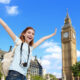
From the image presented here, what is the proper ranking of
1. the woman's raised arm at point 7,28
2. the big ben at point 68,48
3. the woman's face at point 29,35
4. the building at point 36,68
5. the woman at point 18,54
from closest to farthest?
the woman at point 18,54, the woman's raised arm at point 7,28, the woman's face at point 29,35, the big ben at point 68,48, the building at point 36,68

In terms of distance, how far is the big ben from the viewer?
72.9 meters

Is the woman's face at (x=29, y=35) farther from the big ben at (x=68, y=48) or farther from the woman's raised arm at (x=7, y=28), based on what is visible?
the big ben at (x=68, y=48)

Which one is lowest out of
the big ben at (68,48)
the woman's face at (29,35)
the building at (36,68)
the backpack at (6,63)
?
the backpack at (6,63)

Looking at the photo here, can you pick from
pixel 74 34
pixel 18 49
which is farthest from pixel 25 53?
pixel 74 34

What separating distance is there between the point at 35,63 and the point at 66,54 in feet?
55.1

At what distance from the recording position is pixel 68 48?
76500 mm

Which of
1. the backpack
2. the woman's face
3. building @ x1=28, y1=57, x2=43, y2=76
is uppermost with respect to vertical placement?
building @ x1=28, y1=57, x2=43, y2=76

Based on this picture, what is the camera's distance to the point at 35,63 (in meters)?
85.4

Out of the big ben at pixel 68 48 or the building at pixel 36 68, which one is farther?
the building at pixel 36 68

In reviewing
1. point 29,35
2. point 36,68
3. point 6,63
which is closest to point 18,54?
point 6,63

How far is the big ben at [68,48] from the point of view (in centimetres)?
7288

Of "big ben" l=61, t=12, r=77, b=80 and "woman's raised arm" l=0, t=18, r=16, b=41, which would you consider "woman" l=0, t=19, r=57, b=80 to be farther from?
"big ben" l=61, t=12, r=77, b=80

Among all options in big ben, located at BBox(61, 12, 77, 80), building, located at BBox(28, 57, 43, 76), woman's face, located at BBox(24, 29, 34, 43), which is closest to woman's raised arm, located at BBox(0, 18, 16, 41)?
woman's face, located at BBox(24, 29, 34, 43)

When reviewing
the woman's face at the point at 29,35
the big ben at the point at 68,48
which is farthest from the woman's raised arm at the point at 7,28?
the big ben at the point at 68,48
